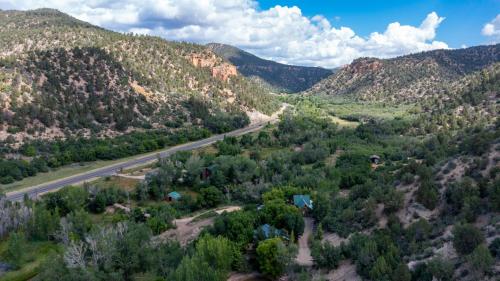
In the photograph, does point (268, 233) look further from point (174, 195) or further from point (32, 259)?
point (32, 259)

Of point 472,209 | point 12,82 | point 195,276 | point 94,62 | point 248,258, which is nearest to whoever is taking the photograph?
point 195,276

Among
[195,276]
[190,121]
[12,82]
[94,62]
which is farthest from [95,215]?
[94,62]

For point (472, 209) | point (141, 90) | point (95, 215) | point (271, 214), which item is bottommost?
point (95, 215)

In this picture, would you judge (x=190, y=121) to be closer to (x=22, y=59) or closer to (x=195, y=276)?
(x=22, y=59)

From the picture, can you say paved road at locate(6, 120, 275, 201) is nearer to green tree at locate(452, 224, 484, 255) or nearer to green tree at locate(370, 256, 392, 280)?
green tree at locate(370, 256, 392, 280)

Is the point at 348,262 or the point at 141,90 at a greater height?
the point at 141,90

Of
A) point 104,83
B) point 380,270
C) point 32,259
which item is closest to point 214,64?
point 104,83

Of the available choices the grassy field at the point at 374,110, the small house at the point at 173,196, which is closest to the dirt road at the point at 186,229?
the small house at the point at 173,196
